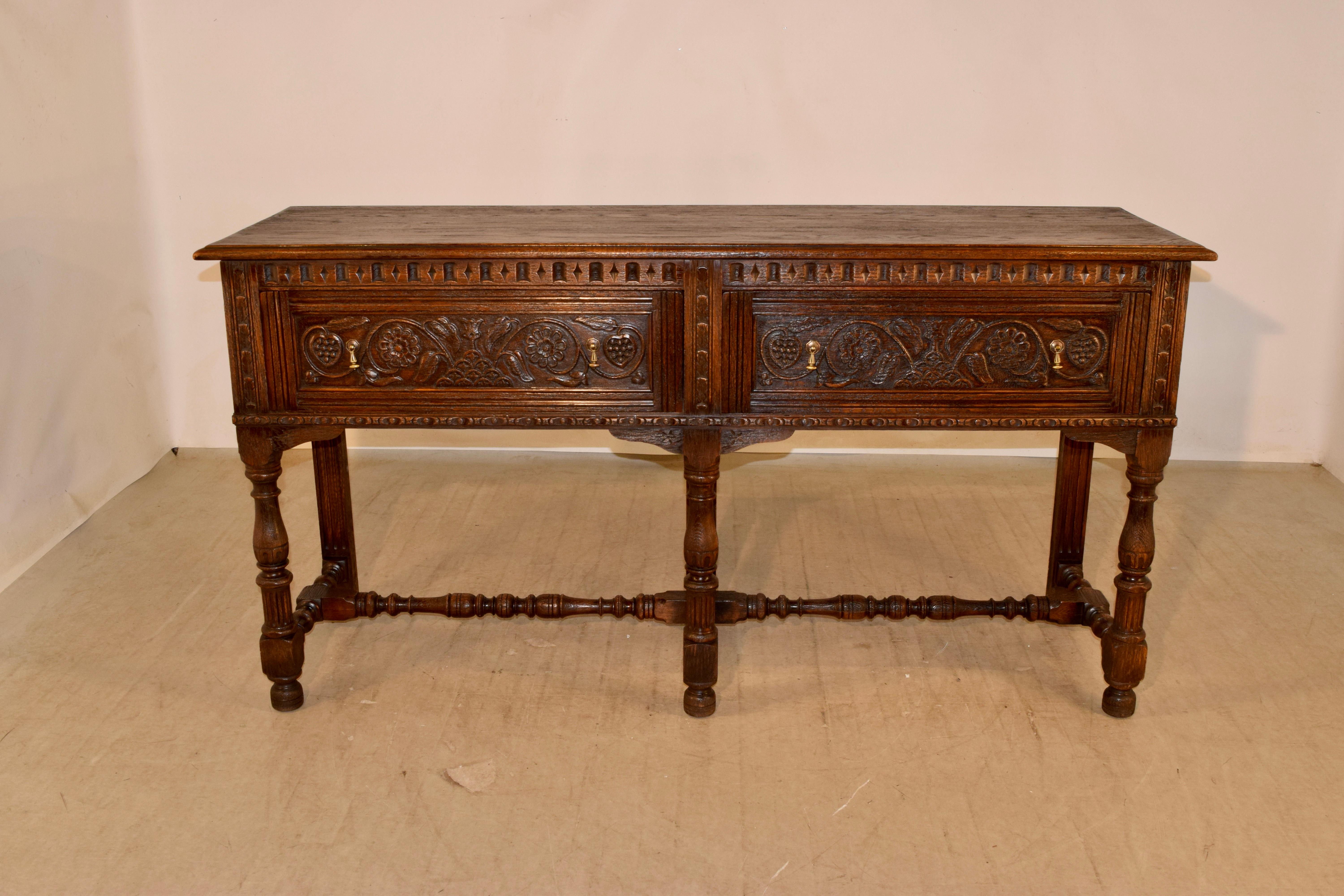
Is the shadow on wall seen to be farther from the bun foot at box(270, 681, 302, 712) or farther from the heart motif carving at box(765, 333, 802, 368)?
the bun foot at box(270, 681, 302, 712)

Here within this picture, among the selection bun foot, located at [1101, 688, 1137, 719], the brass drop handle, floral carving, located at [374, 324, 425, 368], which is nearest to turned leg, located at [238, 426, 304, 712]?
floral carving, located at [374, 324, 425, 368]

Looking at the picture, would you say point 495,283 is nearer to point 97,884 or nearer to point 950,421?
point 950,421

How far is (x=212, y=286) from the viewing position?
15.6 ft

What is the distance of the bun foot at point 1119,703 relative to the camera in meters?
3.00

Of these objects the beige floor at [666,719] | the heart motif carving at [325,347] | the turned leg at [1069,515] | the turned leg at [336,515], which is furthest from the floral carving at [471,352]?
the turned leg at [1069,515]

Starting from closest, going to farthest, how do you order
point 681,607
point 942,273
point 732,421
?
point 942,273 < point 732,421 < point 681,607

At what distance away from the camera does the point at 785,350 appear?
278cm

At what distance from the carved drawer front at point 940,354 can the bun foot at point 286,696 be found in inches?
34.2

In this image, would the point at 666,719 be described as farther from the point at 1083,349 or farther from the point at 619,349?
the point at 1083,349

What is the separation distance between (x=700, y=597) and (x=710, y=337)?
2.13ft

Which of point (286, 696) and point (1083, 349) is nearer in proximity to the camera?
point (1083, 349)

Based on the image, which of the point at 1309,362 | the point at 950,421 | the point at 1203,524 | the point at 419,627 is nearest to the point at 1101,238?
the point at 950,421

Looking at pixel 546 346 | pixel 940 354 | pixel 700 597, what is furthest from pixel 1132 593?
pixel 546 346

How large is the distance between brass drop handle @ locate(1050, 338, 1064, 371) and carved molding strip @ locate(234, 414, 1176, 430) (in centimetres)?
12
